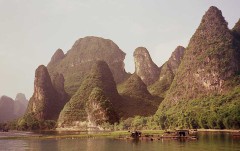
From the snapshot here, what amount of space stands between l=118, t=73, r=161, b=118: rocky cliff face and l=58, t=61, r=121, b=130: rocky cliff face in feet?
19.2

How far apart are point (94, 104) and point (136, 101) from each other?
2866cm

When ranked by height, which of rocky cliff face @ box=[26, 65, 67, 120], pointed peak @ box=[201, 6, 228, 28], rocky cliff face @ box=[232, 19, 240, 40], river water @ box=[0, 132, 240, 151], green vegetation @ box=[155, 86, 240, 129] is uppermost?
pointed peak @ box=[201, 6, 228, 28]

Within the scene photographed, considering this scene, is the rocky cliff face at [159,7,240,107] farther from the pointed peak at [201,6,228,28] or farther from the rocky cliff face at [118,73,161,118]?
the rocky cliff face at [118,73,161,118]

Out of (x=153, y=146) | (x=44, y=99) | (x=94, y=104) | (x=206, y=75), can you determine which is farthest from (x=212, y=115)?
(x=44, y=99)

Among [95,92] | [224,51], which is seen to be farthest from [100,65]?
[224,51]

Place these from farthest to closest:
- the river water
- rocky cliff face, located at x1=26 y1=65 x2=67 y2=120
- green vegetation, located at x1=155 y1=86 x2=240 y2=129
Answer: rocky cliff face, located at x1=26 y1=65 x2=67 y2=120 < green vegetation, located at x1=155 y1=86 x2=240 y2=129 < the river water

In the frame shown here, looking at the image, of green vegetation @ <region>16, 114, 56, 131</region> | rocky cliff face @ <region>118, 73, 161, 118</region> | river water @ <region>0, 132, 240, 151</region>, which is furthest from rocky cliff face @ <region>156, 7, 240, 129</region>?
green vegetation @ <region>16, 114, 56, 131</region>

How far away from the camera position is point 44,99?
592 feet

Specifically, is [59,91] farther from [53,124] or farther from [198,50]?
[198,50]

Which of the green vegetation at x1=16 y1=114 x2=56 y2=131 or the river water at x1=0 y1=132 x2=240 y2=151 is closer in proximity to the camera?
the river water at x1=0 y1=132 x2=240 y2=151

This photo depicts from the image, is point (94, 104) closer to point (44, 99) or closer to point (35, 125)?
point (35, 125)

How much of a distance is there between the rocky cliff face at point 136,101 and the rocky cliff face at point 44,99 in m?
41.1

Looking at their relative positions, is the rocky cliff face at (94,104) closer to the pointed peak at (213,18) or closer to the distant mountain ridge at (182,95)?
the distant mountain ridge at (182,95)

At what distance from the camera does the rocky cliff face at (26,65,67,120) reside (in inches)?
6919
